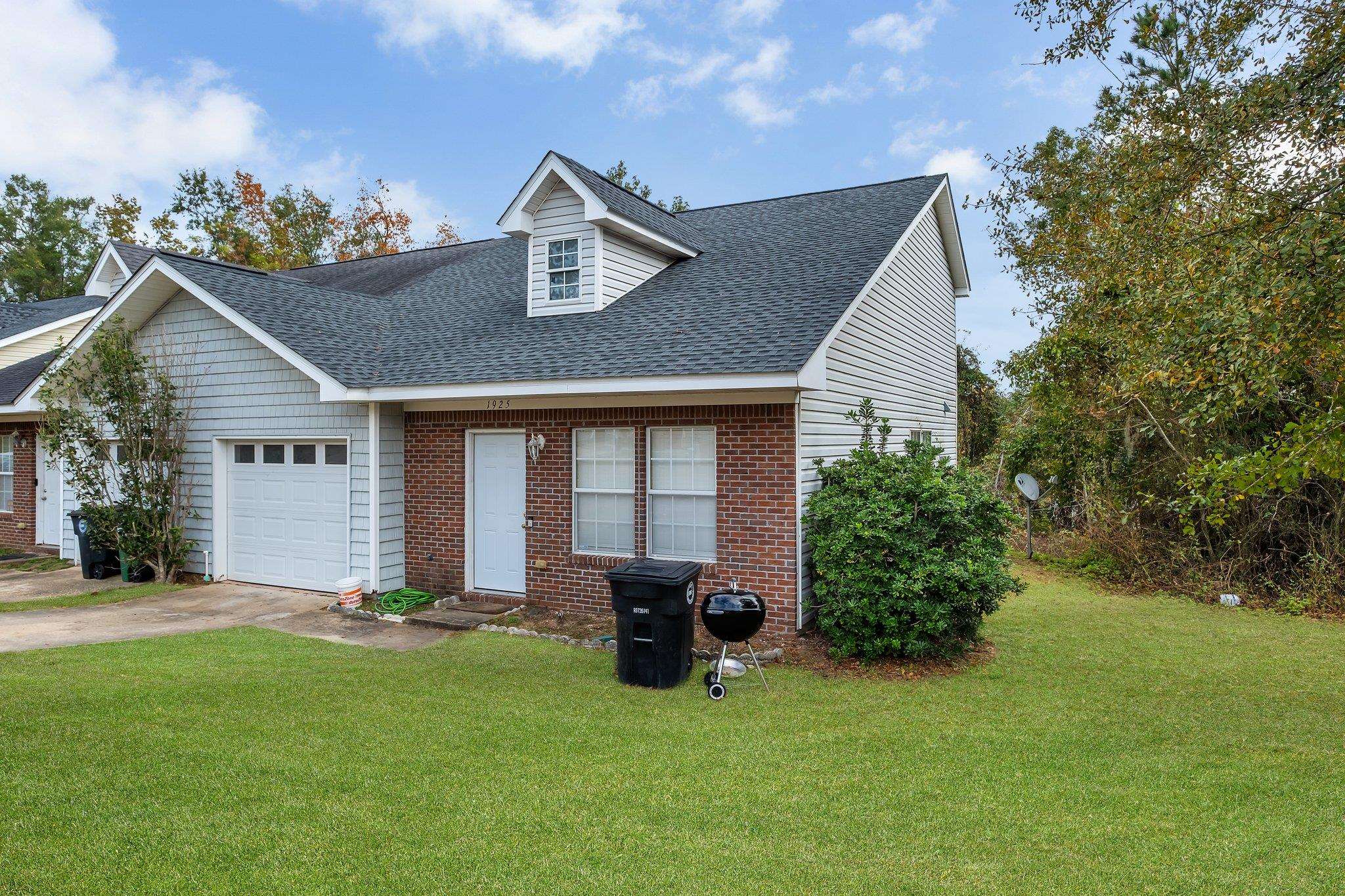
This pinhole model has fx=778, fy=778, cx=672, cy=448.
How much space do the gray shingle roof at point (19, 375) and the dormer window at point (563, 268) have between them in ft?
32.9

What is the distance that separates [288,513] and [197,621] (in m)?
2.28

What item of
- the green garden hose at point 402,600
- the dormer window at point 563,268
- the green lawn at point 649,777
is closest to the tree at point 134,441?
the green garden hose at point 402,600

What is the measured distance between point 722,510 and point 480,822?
480 cm

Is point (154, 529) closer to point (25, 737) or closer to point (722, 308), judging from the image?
point (25, 737)

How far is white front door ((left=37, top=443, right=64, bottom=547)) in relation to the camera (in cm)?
1508

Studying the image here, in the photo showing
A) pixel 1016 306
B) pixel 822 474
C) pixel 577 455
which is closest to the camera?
pixel 822 474

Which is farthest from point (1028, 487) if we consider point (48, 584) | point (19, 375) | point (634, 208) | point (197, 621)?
point (19, 375)

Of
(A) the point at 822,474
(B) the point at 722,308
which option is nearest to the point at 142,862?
(A) the point at 822,474

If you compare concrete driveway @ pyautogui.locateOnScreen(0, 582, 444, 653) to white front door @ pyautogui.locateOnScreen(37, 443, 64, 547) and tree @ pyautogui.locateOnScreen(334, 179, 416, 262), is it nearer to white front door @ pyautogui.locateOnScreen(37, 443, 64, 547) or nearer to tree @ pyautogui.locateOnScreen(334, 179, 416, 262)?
white front door @ pyautogui.locateOnScreen(37, 443, 64, 547)

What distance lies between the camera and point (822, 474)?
8.57 meters

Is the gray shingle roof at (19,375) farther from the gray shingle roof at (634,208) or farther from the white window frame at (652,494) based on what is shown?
the white window frame at (652,494)

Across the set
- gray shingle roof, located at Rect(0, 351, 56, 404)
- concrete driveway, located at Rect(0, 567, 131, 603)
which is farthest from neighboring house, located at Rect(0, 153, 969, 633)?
gray shingle roof, located at Rect(0, 351, 56, 404)

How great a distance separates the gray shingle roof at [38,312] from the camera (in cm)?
1864

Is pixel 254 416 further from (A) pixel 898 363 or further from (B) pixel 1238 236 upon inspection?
(B) pixel 1238 236
